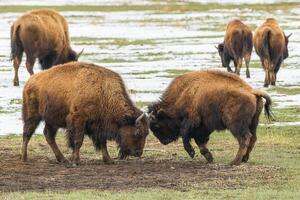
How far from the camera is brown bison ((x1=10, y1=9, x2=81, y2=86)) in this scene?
2420 cm

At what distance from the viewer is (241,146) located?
12.4 meters

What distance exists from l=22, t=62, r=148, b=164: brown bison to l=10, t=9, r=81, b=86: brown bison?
11266 mm

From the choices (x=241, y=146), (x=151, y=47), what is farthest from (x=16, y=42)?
(x=241, y=146)

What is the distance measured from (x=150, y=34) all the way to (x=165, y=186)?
110ft

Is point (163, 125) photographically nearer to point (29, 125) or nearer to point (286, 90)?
point (29, 125)

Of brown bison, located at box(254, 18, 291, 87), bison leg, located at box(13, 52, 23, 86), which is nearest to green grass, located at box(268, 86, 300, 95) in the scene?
brown bison, located at box(254, 18, 291, 87)

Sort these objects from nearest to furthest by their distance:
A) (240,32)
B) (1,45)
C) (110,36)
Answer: (240,32), (1,45), (110,36)

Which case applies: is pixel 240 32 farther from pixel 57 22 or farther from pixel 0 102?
pixel 0 102

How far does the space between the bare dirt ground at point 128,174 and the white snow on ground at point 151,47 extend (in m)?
4.21

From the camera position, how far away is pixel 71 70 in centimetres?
1285

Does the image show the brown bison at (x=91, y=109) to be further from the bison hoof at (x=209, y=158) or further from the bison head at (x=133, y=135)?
the bison hoof at (x=209, y=158)

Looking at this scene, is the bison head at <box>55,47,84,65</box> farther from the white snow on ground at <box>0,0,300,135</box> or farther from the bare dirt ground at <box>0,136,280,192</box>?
the bare dirt ground at <box>0,136,280,192</box>

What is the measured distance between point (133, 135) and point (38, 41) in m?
12.5

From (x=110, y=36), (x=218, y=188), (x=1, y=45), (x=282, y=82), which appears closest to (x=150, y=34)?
(x=110, y=36)
